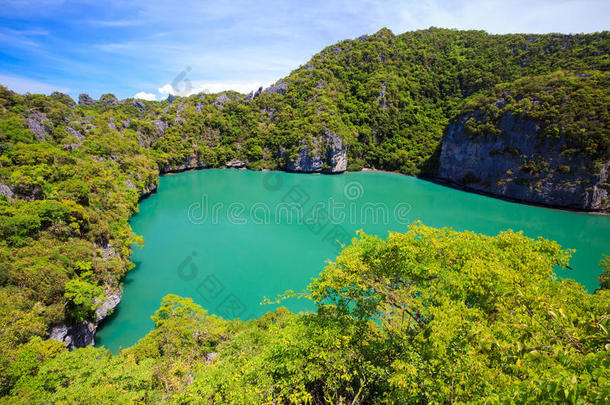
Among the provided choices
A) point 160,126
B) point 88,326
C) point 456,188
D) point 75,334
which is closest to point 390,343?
point 75,334

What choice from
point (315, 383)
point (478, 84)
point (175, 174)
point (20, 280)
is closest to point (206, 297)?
point (20, 280)

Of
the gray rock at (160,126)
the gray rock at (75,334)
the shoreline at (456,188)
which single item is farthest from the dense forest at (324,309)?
the gray rock at (160,126)

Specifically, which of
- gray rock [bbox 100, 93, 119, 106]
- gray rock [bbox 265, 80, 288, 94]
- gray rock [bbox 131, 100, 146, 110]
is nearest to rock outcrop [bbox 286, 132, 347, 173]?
gray rock [bbox 265, 80, 288, 94]

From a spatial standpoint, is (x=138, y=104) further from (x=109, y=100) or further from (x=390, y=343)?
(x=390, y=343)

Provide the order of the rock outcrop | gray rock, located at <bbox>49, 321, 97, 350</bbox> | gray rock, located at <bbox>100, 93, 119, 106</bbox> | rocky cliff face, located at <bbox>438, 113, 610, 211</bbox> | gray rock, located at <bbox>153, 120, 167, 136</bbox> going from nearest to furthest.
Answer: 1. gray rock, located at <bbox>49, 321, 97, 350</bbox>
2. rocky cliff face, located at <bbox>438, 113, 610, 211</bbox>
3. gray rock, located at <bbox>153, 120, 167, 136</bbox>
4. the rock outcrop
5. gray rock, located at <bbox>100, 93, 119, 106</bbox>

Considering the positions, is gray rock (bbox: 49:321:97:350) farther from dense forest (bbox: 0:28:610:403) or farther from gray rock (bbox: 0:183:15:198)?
gray rock (bbox: 0:183:15:198)

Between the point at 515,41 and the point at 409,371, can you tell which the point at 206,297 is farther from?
the point at 515,41
